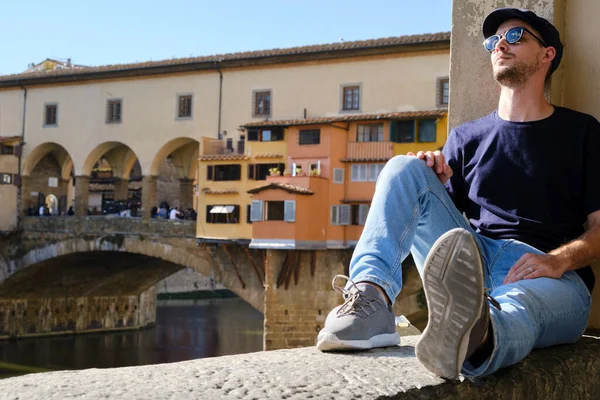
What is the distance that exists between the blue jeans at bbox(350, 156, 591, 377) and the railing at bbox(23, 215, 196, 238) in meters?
21.5

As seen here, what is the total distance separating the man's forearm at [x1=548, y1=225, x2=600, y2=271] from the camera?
2.27 meters

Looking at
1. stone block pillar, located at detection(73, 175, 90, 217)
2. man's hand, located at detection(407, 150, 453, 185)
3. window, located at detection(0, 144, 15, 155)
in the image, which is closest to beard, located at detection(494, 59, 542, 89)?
man's hand, located at detection(407, 150, 453, 185)

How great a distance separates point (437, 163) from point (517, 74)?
1.39 ft

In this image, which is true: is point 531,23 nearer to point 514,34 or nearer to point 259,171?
point 514,34

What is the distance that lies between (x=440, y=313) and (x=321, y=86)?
21.1 metres

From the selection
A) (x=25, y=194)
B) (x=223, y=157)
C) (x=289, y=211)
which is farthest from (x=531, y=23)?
(x=25, y=194)

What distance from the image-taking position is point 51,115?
27359mm

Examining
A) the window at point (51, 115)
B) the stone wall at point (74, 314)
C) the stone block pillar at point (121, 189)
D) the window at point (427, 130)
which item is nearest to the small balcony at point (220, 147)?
the window at point (427, 130)

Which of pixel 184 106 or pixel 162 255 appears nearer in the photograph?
pixel 162 255

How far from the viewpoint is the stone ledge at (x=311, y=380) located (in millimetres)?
1440

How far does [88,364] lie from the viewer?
22609mm

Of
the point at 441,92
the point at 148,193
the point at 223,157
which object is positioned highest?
the point at 441,92

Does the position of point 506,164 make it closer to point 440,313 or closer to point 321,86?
point 440,313

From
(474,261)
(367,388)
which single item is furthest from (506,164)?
(367,388)
